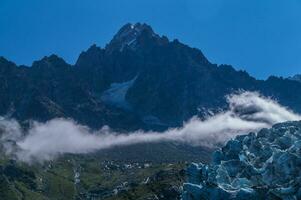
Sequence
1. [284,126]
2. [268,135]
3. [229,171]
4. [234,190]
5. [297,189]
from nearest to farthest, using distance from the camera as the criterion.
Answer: [297,189]
[234,190]
[229,171]
[268,135]
[284,126]

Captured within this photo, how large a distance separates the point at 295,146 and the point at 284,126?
34056 millimetres

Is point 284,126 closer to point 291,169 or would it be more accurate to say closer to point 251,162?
point 251,162

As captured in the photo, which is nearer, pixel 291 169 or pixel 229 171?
pixel 291 169

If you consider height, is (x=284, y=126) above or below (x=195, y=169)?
above

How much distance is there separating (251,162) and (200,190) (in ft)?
48.6

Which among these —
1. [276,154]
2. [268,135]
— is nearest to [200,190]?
[276,154]

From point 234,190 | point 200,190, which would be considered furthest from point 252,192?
point 200,190

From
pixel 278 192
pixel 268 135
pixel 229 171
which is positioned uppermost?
pixel 268 135

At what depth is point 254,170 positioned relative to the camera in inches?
5842

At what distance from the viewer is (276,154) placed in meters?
146

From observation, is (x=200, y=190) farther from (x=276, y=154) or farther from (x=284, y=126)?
(x=284, y=126)

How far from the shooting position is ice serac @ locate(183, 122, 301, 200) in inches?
5495

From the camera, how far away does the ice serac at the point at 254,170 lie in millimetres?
139575

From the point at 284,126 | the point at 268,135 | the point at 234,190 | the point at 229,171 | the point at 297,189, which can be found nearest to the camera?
the point at 297,189
